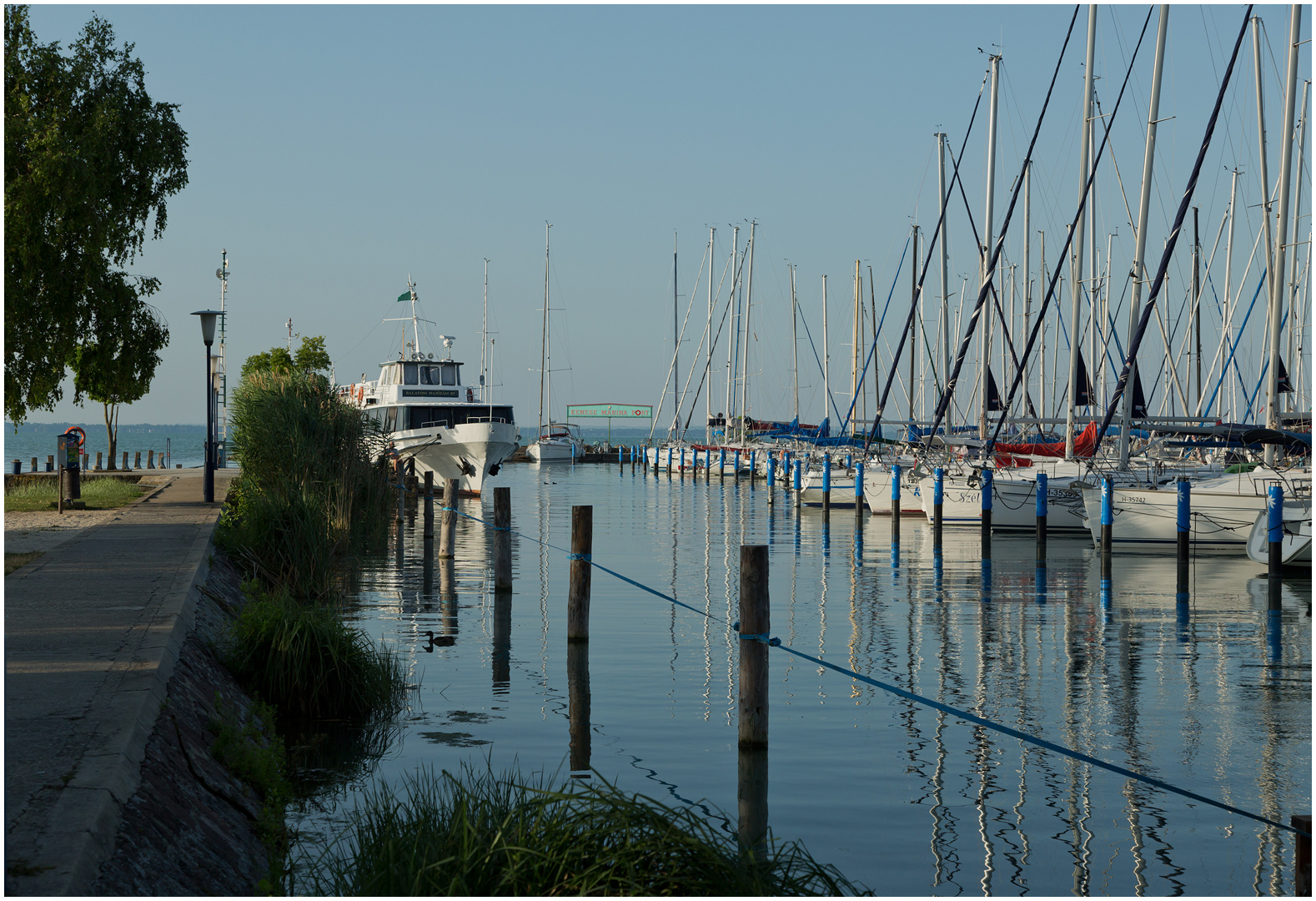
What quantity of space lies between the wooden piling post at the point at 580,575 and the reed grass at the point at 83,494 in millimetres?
12830

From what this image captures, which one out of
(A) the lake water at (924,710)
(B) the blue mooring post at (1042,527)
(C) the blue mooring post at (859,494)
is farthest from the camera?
(C) the blue mooring post at (859,494)

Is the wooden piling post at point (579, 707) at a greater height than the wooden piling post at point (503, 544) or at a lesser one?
lesser

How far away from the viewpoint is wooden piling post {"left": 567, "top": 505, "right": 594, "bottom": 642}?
47.0ft

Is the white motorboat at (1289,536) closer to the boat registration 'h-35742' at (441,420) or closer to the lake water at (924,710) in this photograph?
the lake water at (924,710)

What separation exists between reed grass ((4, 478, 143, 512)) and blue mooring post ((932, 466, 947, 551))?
57.2 feet

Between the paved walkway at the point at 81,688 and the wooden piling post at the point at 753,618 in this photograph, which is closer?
the paved walkway at the point at 81,688

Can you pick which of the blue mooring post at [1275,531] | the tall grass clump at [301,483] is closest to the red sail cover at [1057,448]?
the blue mooring post at [1275,531]

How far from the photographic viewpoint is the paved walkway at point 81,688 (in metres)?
5.36

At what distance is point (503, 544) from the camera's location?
18.5m

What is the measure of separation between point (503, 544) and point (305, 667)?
7556mm

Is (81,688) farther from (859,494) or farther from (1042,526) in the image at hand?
(859,494)

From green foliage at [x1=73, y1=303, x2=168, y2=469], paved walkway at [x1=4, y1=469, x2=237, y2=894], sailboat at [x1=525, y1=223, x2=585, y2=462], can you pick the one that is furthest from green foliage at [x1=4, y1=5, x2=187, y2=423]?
sailboat at [x1=525, y1=223, x2=585, y2=462]

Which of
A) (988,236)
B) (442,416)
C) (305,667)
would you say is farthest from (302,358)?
(305,667)

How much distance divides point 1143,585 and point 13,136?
68.3 ft
